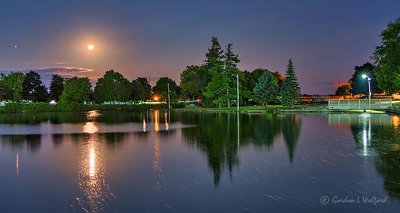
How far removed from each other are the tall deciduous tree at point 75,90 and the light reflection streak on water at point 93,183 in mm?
97595

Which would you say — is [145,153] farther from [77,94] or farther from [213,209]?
[77,94]

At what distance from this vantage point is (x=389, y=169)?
1335 centimetres

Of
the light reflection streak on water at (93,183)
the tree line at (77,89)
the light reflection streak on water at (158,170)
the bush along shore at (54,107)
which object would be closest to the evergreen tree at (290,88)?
the bush along shore at (54,107)

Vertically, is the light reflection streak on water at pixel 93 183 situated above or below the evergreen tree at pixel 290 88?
below

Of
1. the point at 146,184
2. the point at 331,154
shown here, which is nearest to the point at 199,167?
the point at 146,184

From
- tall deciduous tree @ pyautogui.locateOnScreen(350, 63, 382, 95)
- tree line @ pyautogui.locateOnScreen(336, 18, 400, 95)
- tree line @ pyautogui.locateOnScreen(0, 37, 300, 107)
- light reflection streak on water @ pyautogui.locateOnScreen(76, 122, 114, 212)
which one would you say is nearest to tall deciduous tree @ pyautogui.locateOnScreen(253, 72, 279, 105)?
tree line @ pyautogui.locateOnScreen(0, 37, 300, 107)

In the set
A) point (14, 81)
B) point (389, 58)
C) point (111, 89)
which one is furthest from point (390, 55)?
point (14, 81)

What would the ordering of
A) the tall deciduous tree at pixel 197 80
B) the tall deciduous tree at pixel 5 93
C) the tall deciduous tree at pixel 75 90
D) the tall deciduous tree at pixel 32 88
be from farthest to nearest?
the tall deciduous tree at pixel 32 88
the tall deciduous tree at pixel 75 90
the tall deciduous tree at pixel 5 93
the tall deciduous tree at pixel 197 80

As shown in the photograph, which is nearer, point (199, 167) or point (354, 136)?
point (199, 167)

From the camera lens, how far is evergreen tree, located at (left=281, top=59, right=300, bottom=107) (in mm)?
75438

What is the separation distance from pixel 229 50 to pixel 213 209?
228 feet

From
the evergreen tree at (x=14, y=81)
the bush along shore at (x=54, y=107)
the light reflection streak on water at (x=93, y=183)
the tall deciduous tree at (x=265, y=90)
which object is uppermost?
the evergreen tree at (x=14, y=81)

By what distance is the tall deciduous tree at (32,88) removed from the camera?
126 meters

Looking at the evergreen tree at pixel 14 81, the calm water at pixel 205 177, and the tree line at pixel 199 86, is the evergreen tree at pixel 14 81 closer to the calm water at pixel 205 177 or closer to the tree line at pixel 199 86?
the tree line at pixel 199 86
